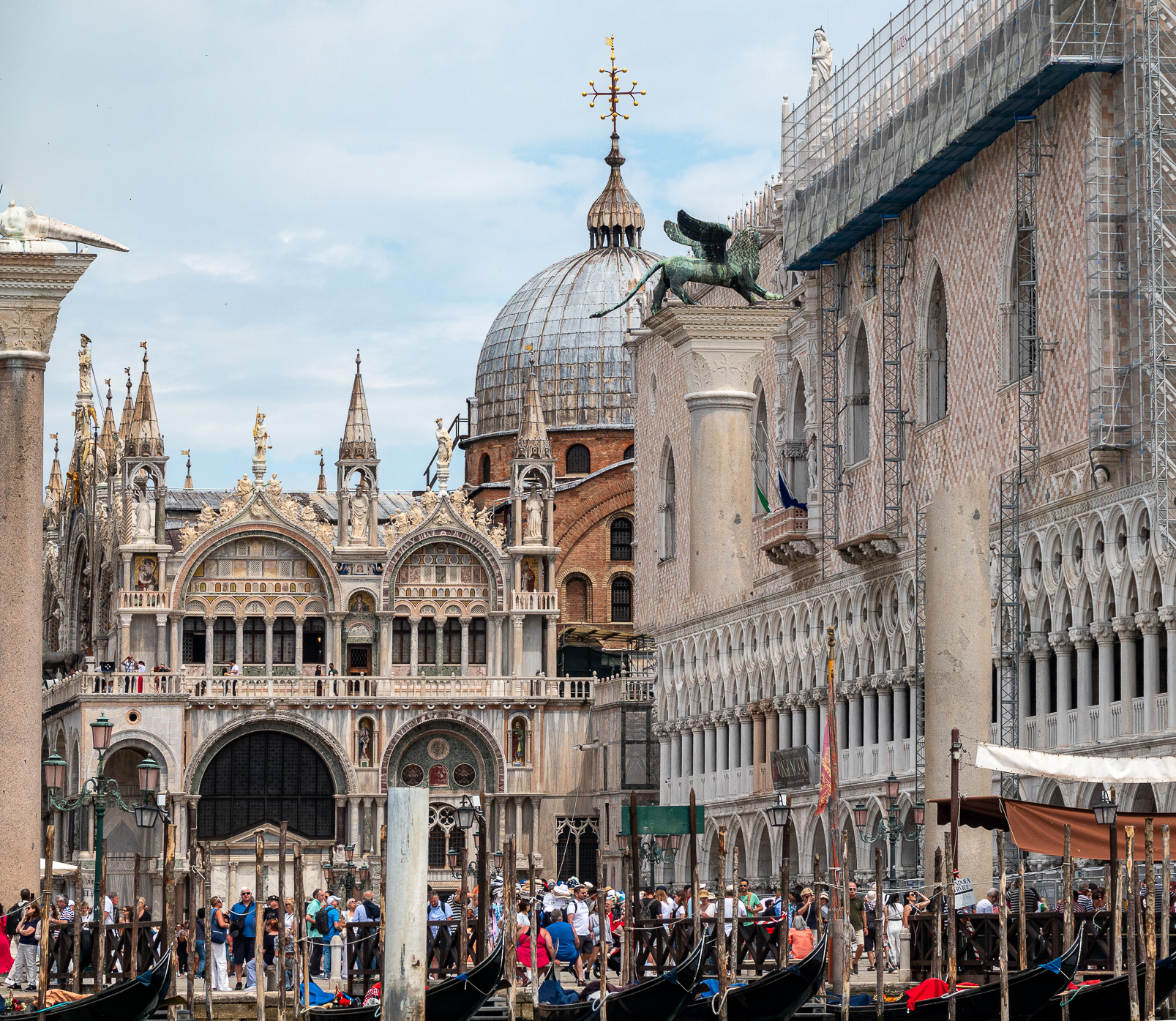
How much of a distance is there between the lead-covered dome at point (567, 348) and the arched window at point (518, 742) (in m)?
15.1

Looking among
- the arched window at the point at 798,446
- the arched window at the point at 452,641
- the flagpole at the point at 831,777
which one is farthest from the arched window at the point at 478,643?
the flagpole at the point at 831,777

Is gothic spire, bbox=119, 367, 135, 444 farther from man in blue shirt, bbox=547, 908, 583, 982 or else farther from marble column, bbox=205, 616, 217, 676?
man in blue shirt, bbox=547, 908, 583, 982

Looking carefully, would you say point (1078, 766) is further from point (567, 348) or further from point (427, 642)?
point (567, 348)

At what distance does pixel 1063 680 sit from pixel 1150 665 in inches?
119

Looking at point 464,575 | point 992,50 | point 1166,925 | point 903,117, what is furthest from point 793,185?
point 1166,925

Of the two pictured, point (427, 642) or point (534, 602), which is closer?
point (534, 602)

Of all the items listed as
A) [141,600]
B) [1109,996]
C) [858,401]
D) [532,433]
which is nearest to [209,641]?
[141,600]

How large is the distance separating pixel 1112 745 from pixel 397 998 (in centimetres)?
1259

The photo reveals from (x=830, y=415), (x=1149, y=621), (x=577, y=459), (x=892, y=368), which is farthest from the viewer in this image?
(x=577, y=459)

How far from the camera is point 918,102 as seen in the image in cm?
3862

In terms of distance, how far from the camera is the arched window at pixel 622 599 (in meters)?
67.9

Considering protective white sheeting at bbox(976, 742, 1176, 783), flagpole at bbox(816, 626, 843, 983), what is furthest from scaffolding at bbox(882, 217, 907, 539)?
protective white sheeting at bbox(976, 742, 1176, 783)

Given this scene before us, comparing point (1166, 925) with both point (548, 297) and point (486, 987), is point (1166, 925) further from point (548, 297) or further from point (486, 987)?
point (548, 297)

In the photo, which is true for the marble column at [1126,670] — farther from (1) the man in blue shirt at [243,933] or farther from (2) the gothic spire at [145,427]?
(2) the gothic spire at [145,427]
